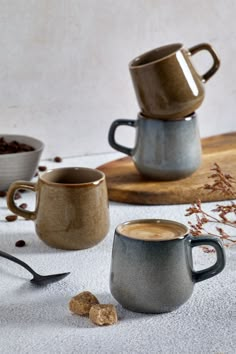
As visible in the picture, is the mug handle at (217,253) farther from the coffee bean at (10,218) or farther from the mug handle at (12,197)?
the coffee bean at (10,218)

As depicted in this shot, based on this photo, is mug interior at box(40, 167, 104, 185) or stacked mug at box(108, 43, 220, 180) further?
stacked mug at box(108, 43, 220, 180)

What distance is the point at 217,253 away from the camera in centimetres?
103

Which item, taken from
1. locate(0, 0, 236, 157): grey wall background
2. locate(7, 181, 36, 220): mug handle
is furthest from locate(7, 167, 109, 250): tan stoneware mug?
locate(0, 0, 236, 157): grey wall background

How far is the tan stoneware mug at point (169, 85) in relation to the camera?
1500 millimetres

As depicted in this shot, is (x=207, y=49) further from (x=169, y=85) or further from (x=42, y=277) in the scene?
(x=42, y=277)

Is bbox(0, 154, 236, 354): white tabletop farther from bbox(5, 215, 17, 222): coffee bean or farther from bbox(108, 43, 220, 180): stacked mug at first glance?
bbox(108, 43, 220, 180): stacked mug

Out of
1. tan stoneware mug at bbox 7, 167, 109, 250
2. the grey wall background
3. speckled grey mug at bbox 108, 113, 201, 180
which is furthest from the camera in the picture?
the grey wall background

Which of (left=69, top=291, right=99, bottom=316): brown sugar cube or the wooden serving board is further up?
(left=69, top=291, right=99, bottom=316): brown sugar cube

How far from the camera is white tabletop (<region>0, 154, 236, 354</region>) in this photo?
3.09 feet

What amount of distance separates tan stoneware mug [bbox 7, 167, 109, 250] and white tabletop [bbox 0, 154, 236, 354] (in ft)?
0.08

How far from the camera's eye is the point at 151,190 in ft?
4.98

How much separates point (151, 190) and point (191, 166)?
0.11 m

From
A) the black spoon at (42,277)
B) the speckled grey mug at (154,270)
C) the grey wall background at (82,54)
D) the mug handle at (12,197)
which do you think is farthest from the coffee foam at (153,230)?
the grey wall background at (82,54)

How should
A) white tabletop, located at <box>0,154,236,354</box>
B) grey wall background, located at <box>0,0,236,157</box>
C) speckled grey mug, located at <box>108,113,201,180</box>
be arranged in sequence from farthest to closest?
grey wall background, located at <box>0,0,236,157</box> → speckled grey mug, located at <box>108,113,201,180</box> → white tabletop, located at <box>0,154,236,354</box>
